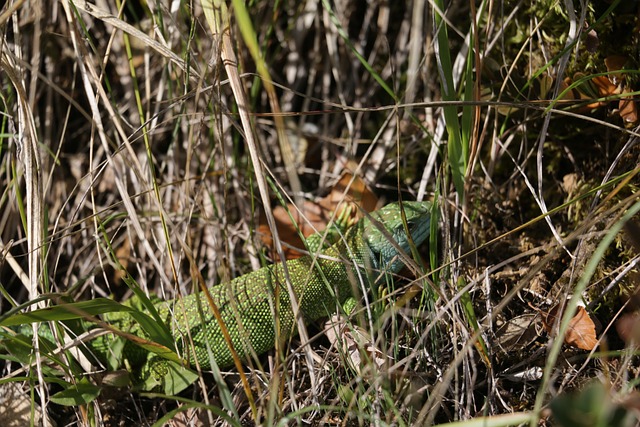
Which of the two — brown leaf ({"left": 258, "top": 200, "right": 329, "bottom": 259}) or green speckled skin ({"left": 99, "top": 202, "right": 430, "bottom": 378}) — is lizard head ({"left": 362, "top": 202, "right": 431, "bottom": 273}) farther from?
brown leaf ({"left": 258, "top": 200, "right": 329, "bottom": 259})

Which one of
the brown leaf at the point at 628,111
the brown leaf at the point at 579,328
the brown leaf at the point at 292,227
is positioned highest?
the brown leaf at the point at 628,111

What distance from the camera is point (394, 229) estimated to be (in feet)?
10.2

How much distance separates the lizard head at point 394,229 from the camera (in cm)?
299

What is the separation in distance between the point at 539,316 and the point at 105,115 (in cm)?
262

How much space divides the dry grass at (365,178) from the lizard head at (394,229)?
4.9 inches

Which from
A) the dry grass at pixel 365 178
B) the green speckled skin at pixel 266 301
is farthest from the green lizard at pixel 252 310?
the dry grass at pixel 365 178

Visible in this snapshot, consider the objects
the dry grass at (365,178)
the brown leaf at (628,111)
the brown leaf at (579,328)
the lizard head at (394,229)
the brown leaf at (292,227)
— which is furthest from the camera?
the brown leaf at (292,227)

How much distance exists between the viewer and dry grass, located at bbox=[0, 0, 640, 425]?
88.4 inches

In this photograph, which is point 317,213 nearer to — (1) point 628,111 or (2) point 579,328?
(2) point 579,328

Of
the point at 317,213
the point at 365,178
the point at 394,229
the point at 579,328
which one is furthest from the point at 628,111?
the point at 317,213

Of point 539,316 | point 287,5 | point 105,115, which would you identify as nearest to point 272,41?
point 287,5

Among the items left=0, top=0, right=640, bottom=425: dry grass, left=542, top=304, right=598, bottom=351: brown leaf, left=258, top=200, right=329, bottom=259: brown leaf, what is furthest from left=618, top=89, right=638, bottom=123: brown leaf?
left=258, top=200, right=329, bottom=259: brown leaf

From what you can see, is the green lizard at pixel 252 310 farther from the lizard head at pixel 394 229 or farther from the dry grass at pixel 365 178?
the dry grass at pixel 365 178

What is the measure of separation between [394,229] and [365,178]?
16.4 inches
